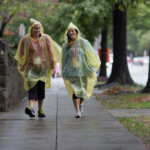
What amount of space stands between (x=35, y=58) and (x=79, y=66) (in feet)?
2.71

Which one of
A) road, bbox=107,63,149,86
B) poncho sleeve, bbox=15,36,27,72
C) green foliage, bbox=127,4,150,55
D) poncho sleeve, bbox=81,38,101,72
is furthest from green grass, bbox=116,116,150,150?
green foliage, bbox=127,4,150,55

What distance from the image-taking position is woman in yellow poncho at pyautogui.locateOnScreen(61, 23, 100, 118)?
29.3 feet

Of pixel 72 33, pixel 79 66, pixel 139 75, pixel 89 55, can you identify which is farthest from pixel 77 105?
pixel 139 75

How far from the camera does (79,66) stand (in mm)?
8938

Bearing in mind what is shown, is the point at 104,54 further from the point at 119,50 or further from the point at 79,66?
the point at 79,66

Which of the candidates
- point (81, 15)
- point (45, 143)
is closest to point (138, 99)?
point (45, 143)

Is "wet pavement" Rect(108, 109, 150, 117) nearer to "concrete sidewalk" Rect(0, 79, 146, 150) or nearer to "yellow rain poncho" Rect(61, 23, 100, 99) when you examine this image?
"concrete sidewalk" Rect(0, 79, 146, 150)

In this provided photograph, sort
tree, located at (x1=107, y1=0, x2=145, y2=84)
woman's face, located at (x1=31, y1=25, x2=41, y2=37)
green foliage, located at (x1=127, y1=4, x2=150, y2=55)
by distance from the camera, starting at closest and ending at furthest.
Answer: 1. woman's face, located at (x1=31, y1=25, x2=41, y2=37)
2. tree, located at (x1=107, y1=0, x2=145, y2=84)
3. green foliage, located at (x1=127, y1=4, x2=150, y2=55)

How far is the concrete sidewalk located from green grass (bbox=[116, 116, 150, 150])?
4.0 inches

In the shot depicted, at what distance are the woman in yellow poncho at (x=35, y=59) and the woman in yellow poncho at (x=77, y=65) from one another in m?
0.28

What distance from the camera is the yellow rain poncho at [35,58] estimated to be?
28.8 ft

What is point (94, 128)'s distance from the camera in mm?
7270

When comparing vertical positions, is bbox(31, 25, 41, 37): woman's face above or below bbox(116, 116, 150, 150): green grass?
above

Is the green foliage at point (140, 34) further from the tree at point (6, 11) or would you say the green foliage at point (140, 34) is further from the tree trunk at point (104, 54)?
the tree at point (6, 11)
